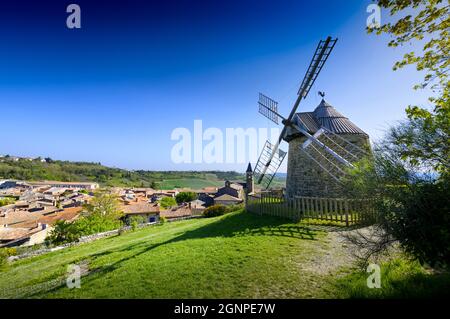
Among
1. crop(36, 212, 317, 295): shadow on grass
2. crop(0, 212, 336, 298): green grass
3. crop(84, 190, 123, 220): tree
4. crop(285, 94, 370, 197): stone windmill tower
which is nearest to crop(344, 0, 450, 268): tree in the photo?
crop(0, 212, 336, 298): green grass

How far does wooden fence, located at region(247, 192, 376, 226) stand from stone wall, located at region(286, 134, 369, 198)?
2.30 meters

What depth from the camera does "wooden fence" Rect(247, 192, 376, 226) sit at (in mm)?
9670

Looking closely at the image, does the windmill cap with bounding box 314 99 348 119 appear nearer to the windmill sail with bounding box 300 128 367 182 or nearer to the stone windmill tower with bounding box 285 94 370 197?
the stone windmill tower with bounding box 285 94 370 197

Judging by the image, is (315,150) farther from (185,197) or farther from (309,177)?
(185,197)

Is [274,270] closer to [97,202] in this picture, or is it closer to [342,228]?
[342,228]

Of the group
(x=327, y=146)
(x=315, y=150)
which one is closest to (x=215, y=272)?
(x=315, y=150)

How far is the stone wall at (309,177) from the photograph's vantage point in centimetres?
1426

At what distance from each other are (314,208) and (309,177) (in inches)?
175

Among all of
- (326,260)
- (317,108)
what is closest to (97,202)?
(317,108)

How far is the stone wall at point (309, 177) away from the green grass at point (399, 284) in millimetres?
8424

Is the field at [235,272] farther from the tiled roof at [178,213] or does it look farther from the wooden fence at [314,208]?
the tiled roof at [178,213]

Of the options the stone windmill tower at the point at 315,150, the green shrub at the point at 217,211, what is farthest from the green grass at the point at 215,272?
the green shrub at the point at 217,211

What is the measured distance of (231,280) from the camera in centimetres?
568
